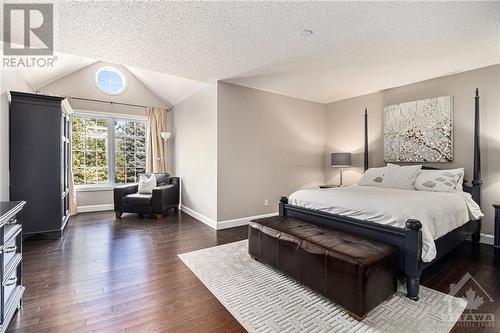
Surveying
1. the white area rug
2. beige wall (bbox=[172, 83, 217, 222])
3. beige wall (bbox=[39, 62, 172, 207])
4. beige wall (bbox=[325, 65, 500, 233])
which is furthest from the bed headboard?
beige wall (bbox=[39, 62, 172, 207])

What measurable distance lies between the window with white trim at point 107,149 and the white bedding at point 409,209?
461 centimetres

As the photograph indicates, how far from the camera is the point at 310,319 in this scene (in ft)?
5.72

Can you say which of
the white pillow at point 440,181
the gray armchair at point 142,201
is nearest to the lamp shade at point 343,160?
the white pillow at point 440,181

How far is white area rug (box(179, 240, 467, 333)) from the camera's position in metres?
1.67

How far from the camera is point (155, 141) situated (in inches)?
228

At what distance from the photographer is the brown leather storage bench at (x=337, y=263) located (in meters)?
1.69

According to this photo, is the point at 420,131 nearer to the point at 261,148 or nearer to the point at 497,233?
the point at 497,233

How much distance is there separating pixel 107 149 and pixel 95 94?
4.13ft

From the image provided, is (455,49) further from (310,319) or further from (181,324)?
(181,324)

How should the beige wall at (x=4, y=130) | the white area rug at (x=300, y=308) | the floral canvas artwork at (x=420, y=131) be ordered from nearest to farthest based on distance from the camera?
1. the white area rug at (x=300, y=308)
2. the beige wall at (x=4, y=130)
3. the floral canvas artwork at (x=420, y=131)

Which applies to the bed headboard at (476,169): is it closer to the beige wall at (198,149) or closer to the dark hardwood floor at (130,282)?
the dark hardwood floor at (130,282)

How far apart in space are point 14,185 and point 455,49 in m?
5.97

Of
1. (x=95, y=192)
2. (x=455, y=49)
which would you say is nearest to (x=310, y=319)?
(x=455, y=49)

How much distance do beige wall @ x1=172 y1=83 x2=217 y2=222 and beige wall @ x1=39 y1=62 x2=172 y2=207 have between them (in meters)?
0.90
